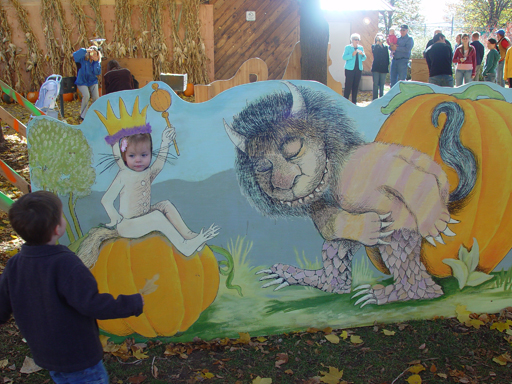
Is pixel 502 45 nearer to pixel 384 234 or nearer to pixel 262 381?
pixel 384 234

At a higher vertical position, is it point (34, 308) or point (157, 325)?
point (34, 308)

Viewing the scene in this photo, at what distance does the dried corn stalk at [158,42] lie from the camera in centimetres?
1484

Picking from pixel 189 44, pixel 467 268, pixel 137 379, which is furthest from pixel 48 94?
pixel 467 268

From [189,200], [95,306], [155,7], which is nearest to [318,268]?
[189,200]

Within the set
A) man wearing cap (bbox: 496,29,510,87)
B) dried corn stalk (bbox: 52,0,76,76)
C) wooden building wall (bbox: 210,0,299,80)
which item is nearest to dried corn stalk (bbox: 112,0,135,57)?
dried corn stalk (bbox: 52,0,76,76)

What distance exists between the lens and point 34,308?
7.14 ft

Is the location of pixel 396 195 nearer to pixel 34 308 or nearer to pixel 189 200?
pixel 189 200

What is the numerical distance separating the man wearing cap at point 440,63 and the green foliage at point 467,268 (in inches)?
270

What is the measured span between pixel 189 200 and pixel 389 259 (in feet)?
5.67

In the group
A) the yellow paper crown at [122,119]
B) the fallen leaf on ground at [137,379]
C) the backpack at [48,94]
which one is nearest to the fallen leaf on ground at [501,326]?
the fallen leaf on ground at [137,379]

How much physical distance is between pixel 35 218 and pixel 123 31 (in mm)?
14131

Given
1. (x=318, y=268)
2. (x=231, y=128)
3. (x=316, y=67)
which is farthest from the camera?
(x=316, y=67)

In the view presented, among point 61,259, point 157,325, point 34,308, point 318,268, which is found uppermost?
point 61,259

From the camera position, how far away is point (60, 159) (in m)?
3.53
